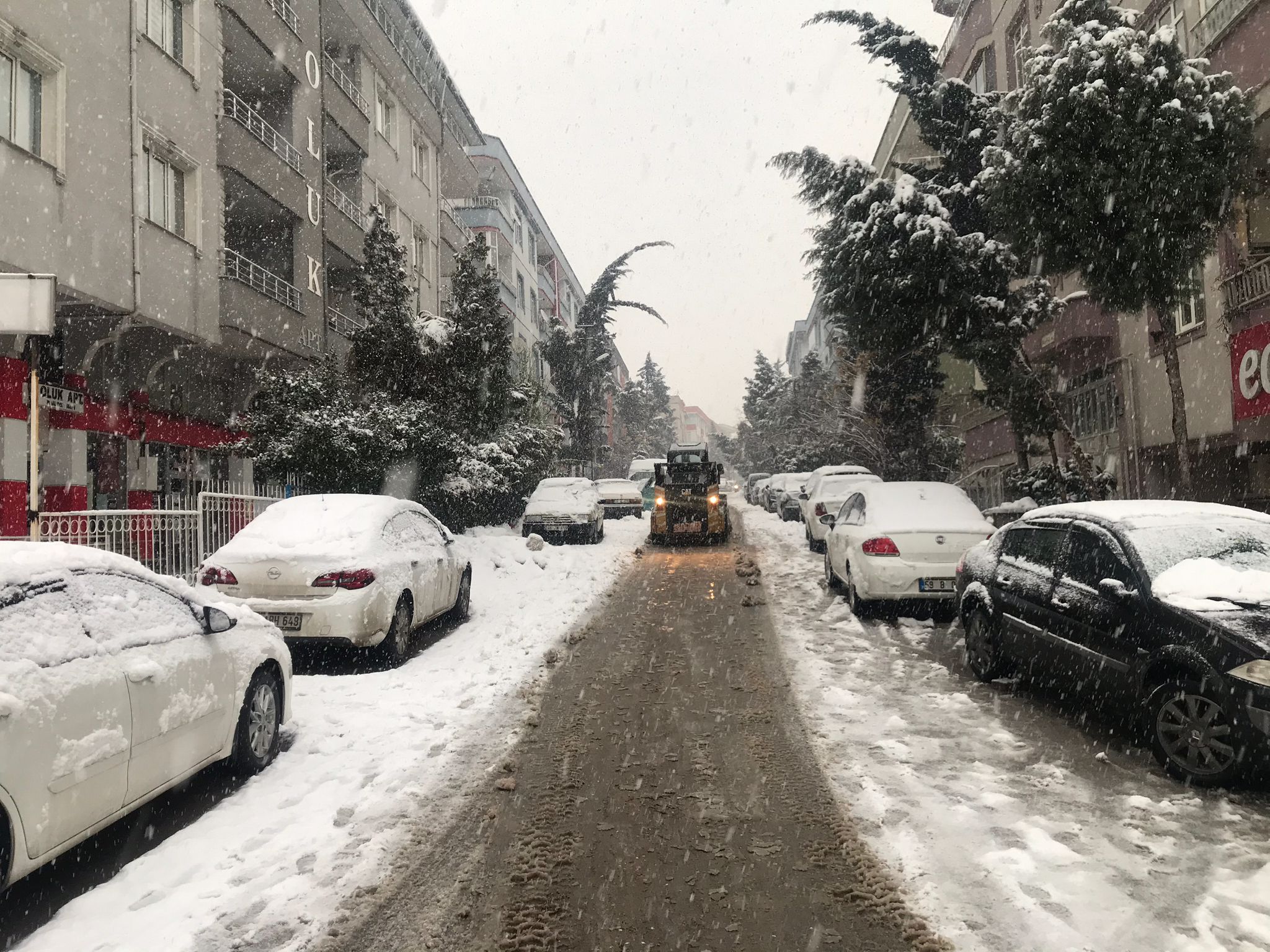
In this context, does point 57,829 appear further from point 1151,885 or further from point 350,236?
point 350,236

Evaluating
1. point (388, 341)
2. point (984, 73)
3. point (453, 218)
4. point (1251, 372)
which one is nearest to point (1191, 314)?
point (1251, 372)

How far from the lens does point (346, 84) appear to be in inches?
892

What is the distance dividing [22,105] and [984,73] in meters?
25.1

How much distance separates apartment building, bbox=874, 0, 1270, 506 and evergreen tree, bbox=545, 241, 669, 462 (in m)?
21.0

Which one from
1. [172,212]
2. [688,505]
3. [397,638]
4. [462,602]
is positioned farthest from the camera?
[688,505]

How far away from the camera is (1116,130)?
36.1 ft

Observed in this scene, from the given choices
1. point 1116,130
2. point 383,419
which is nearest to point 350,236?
point 383,419

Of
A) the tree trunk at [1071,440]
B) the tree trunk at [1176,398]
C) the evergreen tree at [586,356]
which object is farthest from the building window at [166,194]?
the evergreen tree at [586,356]

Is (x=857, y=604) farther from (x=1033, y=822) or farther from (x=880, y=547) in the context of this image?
(x=1033, y=822)

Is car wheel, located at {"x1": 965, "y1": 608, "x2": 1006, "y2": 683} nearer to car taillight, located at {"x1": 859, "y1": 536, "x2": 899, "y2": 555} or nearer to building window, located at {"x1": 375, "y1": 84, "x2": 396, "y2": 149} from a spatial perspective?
car taillight, located at {"x1": 859, "y1": 536, "x2": 899, "y2": 555}

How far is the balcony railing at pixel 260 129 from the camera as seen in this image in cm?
1730

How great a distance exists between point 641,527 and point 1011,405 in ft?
49.1

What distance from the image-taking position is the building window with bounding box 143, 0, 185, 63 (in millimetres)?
14266

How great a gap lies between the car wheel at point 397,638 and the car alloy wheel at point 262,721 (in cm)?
246
